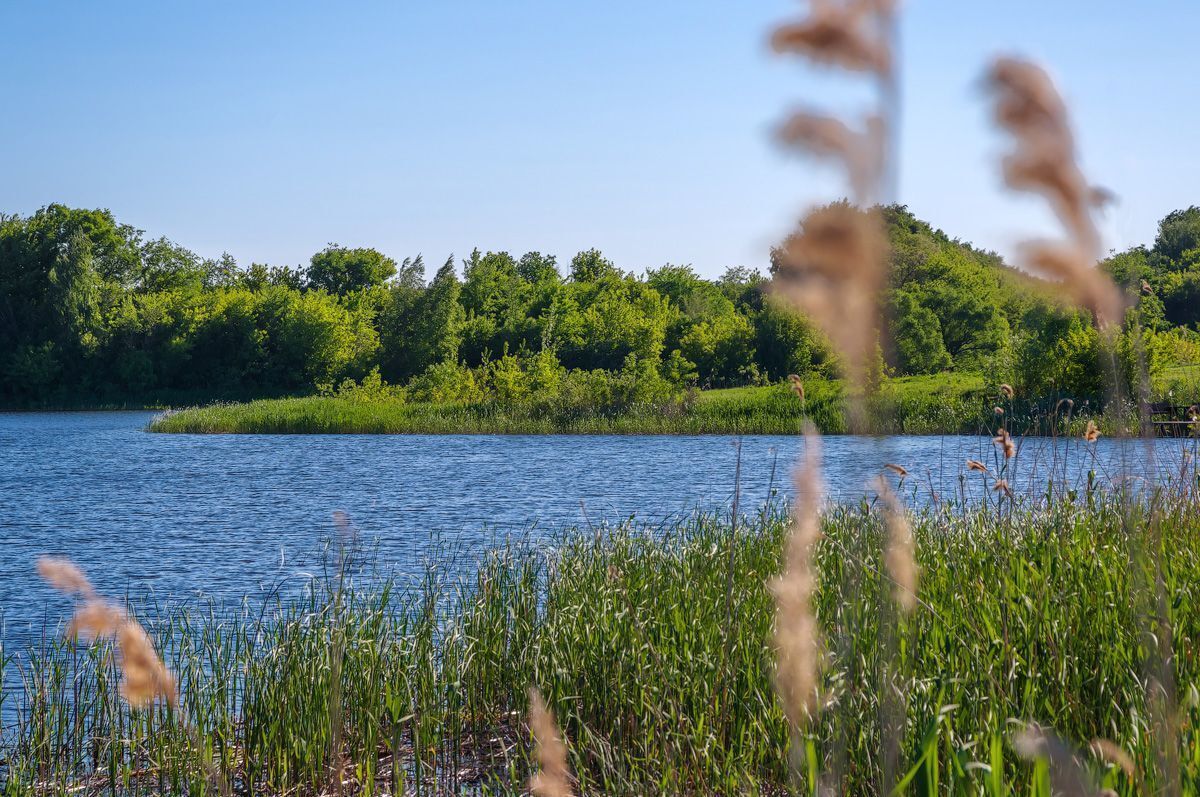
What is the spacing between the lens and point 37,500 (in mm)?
17578

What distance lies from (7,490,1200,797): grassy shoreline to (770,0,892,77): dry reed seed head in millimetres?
2130

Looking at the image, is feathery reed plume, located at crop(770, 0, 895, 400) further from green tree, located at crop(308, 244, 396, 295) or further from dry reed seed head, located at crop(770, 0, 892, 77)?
green tree, located at crop(308, 244, 396, 295)

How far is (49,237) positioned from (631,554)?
2649 inches

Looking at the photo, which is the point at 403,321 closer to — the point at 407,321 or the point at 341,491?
the point at 407,321

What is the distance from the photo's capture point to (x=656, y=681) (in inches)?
186

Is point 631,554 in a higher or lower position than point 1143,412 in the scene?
lower

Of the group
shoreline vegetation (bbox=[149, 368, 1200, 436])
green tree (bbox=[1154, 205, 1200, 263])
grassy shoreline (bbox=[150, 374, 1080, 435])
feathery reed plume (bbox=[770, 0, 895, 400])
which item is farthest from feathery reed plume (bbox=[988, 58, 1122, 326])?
green tree (bbox=[1154, 205, 1200, 263])

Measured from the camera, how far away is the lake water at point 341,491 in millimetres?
10273

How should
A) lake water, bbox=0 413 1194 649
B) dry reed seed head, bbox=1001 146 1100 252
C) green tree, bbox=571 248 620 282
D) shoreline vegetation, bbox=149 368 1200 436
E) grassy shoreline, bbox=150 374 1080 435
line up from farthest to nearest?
green tree, bbox=571 248 620 282
grassy shoreline, bbox=150 374 1080 435
shoreline vegetation, bbox=149 368 1200 436
lake water, bbox=0 413 1194 649
dry reed seed head, bbox=1001 146 1100 252

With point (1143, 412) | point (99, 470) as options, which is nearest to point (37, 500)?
point (99, 470)

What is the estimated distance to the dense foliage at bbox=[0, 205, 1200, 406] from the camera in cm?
4697

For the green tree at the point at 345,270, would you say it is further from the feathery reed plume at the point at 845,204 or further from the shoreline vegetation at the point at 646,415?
the feathery reed plume at the point at 845,204

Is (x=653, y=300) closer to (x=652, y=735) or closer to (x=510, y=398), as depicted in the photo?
(x=510, y=398)

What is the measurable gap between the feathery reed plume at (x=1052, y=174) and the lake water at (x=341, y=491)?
290mm
